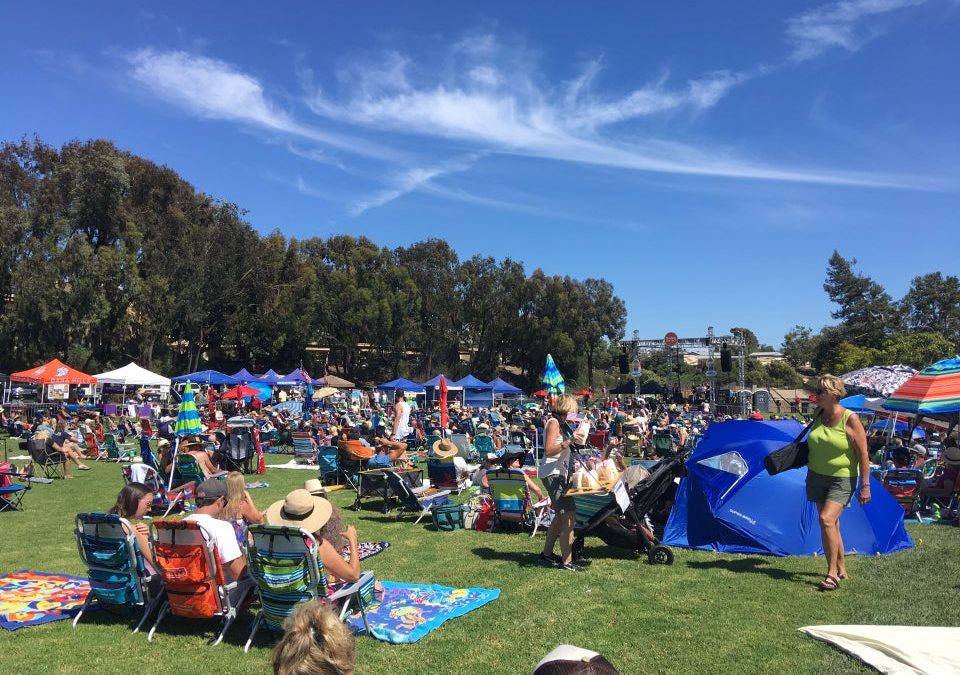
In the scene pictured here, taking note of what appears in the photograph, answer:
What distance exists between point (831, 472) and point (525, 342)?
145ft

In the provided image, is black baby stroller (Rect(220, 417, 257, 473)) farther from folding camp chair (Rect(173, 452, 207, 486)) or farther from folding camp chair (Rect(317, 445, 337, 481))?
folding camp chair (Rect(173, 452, 207, 486))

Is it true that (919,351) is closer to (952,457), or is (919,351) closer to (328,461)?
(952,457)

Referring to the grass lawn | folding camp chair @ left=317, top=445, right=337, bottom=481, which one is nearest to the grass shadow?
the grass lawn

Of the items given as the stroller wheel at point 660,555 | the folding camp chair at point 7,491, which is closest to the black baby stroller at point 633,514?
the stroller wheel at point 660,555

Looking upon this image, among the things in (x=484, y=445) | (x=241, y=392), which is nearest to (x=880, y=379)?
(x=484, y=445)

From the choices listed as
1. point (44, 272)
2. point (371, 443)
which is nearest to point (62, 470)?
point (371, 443)

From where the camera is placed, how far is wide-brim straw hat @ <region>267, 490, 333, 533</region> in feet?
14.9

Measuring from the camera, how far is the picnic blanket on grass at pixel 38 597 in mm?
4898

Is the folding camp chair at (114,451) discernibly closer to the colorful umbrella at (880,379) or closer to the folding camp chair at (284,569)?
the folding camp chair at (284,569)

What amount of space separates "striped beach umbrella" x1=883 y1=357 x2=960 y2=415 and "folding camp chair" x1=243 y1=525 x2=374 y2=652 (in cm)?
978

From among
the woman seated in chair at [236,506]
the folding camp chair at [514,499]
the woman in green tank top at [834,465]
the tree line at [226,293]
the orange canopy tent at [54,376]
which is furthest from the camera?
the tree line at [226,293]

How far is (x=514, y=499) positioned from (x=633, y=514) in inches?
75.4

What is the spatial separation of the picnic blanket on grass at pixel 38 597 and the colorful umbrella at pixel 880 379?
1879 centimetres

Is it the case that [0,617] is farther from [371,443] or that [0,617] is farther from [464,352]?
[464,352]
